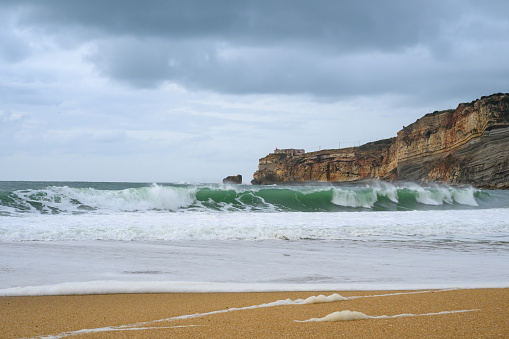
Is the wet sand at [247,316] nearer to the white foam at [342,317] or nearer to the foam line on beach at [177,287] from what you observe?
the white foam at [342,317]

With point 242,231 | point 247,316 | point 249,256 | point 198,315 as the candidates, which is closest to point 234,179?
point 242,231

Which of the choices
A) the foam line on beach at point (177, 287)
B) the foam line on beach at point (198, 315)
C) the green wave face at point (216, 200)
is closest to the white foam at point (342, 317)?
the foam line on beach at point (198, 315)

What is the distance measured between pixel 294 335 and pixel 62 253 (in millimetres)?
5565

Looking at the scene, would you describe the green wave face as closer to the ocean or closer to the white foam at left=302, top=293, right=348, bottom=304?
the ocean

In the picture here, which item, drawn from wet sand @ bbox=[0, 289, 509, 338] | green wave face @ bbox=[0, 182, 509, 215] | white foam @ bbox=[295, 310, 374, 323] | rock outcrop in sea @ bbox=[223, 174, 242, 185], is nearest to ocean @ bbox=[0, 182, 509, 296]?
wet sand @ bbox=[0, 289, 509, 338]

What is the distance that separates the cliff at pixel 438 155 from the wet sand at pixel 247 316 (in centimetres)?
4985

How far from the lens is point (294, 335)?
2652 mm

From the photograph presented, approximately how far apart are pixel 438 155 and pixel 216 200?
49.4m

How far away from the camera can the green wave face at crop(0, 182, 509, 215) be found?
16.8 metres

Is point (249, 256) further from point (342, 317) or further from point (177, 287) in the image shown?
point (342, 317)

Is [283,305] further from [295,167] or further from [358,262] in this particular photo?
[295,167]

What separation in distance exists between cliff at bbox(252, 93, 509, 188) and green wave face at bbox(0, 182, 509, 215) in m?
20.4

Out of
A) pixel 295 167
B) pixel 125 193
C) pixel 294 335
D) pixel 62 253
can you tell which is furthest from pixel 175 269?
pixel 295 167

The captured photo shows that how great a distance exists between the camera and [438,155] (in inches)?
2363
